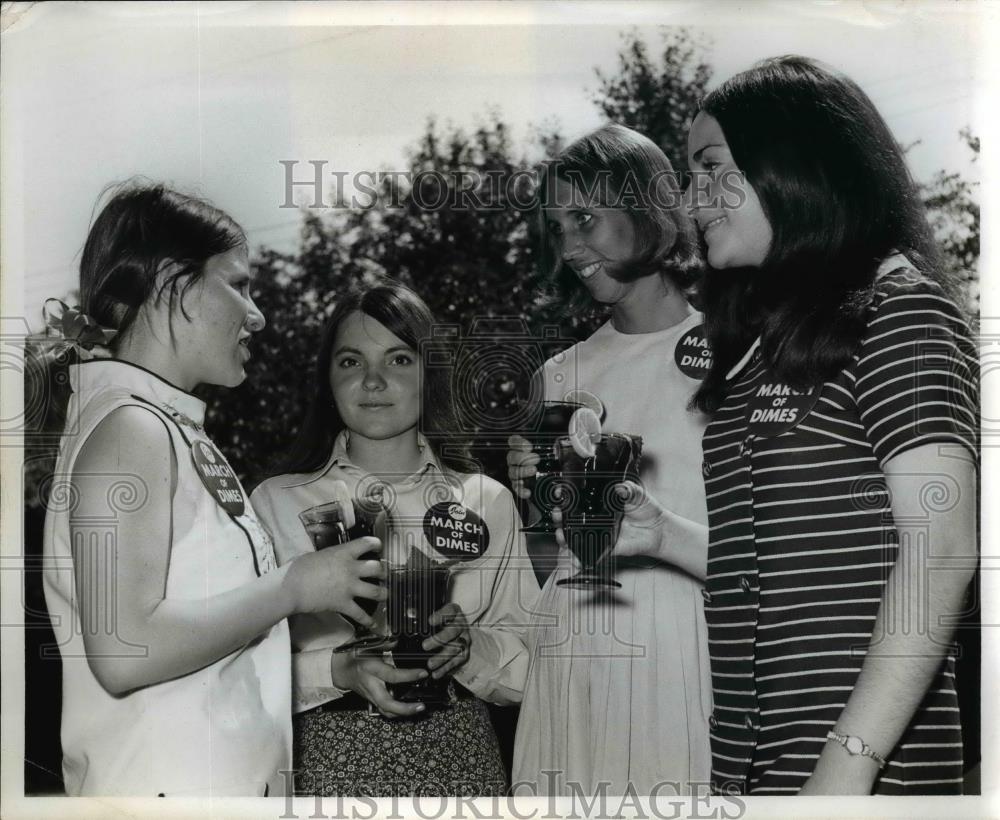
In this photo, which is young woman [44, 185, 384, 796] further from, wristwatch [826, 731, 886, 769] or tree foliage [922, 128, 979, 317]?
tree foliage [922, 128, 979, 317]

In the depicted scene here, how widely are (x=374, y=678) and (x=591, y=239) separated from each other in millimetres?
1372

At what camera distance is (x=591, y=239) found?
3.58m

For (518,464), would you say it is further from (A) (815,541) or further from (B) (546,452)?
(A) (815,541)

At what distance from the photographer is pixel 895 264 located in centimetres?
328

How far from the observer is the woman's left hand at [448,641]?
3525 mm

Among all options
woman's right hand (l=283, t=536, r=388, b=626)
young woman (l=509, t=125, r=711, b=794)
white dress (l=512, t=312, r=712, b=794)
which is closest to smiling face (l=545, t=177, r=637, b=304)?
young woman (l=509, t=125, r=711, b=794)

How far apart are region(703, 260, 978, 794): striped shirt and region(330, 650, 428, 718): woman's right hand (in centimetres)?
84

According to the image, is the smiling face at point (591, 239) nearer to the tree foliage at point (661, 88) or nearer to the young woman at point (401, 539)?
the tree foliage at point (661, 88)

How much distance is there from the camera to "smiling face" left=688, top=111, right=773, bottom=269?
342cm

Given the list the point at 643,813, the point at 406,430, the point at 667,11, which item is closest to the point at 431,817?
the point at 643,813

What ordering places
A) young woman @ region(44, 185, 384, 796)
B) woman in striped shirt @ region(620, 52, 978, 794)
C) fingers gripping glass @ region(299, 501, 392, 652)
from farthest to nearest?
fingers gripping glass @ region(299, 501, 392, 652) → young woman @ region(44, 185, 384, 796) → woman in striped shirt @ region(620, 52, 978, 794)

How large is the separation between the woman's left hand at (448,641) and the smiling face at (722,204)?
48.0 inches

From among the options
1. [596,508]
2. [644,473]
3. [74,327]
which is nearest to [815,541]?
[644,473]

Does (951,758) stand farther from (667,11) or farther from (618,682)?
(667,11)
